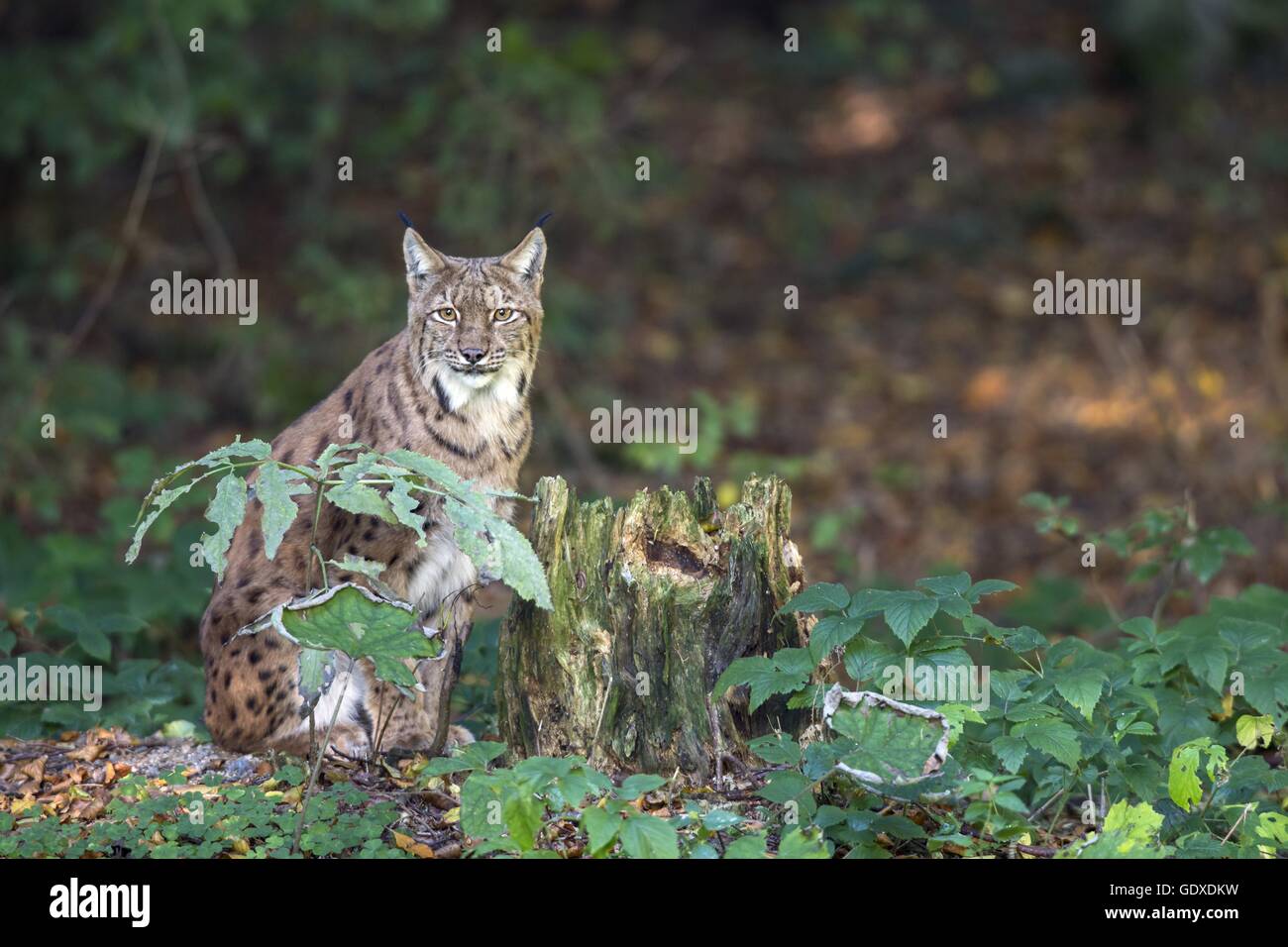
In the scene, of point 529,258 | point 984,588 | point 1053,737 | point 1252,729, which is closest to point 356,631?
point 984,588

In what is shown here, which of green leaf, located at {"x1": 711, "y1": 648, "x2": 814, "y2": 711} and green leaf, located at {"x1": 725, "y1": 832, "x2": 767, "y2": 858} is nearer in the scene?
green leaf, located at {"x1": 725, "y1": 832, "x2": 767, "y2": 858}

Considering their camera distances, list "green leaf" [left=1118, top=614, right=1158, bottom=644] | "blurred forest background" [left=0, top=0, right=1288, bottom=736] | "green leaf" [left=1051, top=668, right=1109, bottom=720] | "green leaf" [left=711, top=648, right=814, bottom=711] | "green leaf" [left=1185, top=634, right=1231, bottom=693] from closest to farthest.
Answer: "green leaf" [left=1051, top=668, right=1109, bottom=720]
"green leaf" [left=711, top=648, right=814, bottom=711]
"green leaf" [left=1185, top=634, right=1231, bottom=693]
"green leaf" [left=1118, top=614, right=1158, bottom=644]
"blurred forest background" [left=0, top=0, right=1288, bottom=736]

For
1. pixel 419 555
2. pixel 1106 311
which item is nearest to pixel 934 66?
pixel 1106 311

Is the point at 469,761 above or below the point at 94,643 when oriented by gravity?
below

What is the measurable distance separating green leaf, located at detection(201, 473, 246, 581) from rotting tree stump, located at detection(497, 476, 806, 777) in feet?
4.22

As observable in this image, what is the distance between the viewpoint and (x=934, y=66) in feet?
55.9

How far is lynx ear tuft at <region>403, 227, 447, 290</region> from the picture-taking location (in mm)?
6168

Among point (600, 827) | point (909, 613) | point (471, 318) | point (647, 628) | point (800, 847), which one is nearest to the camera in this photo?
point (600, 827)

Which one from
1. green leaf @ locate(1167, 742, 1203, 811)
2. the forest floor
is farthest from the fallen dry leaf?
green leaf @ locate(1167, 742, 1203, 811)

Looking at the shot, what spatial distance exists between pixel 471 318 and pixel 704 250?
9636 mm

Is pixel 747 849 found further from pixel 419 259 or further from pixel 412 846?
pixel 419 259

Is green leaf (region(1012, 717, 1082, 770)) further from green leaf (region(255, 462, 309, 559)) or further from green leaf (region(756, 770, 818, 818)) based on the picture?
green leaf (region(255, 462, 309, 559))

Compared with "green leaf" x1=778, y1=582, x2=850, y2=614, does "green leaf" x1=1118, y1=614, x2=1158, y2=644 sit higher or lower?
lower

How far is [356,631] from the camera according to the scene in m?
4.45
